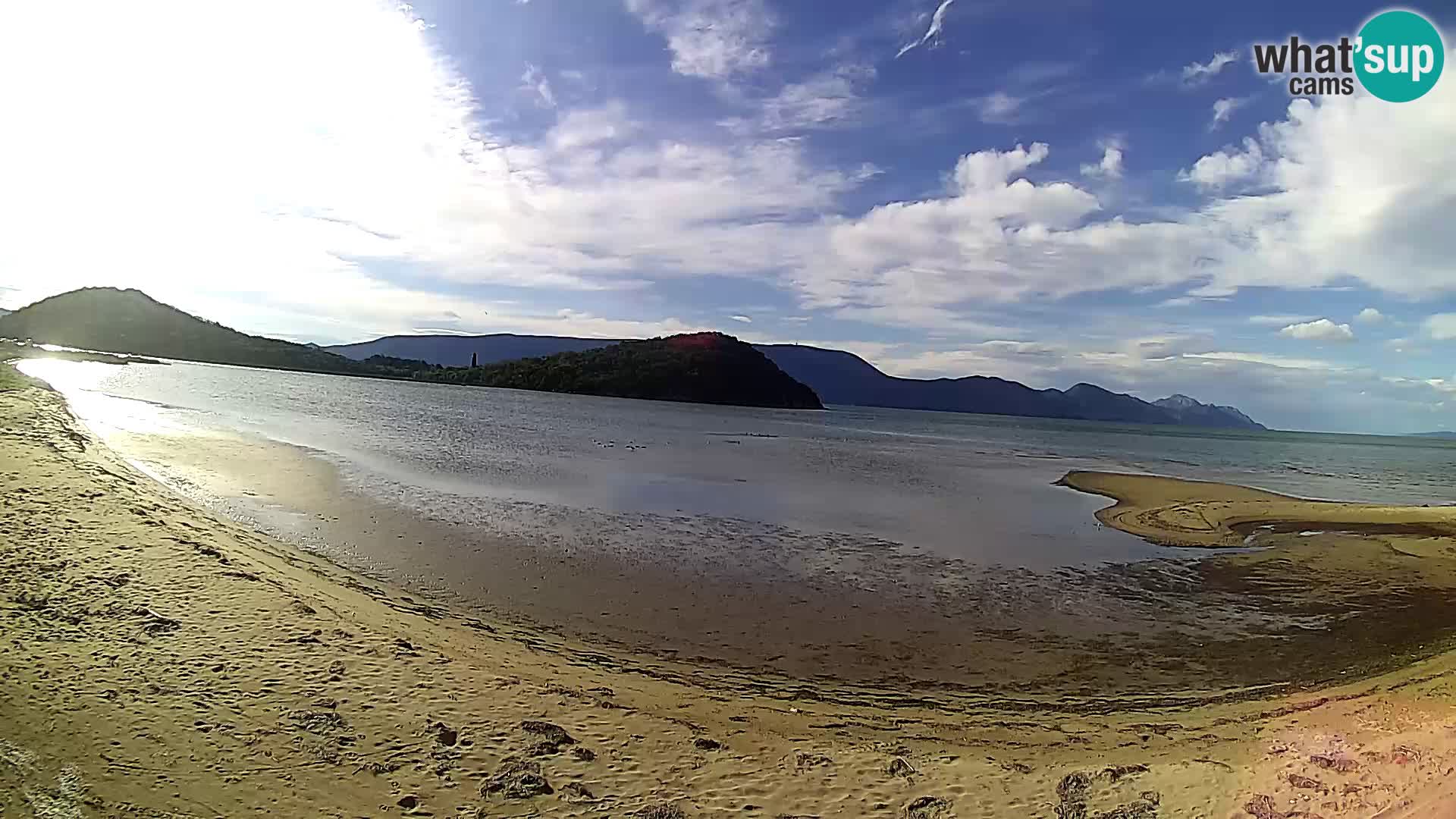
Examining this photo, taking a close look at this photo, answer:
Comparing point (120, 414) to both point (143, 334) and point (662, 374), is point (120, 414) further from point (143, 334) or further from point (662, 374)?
point (143, 334)

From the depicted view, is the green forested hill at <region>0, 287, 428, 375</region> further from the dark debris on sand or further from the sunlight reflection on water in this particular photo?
the dark debris on sand

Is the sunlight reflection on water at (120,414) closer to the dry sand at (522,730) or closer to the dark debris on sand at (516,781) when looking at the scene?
the dry sand at (522,730)

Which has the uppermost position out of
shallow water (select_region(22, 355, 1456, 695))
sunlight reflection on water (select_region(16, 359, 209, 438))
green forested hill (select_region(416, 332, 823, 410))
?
green forested hill (select_region(416, 332, 823, 410))

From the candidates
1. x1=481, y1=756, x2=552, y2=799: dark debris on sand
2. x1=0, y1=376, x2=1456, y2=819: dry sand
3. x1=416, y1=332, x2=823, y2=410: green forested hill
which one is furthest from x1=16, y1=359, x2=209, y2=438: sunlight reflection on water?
x1=416, y1=332, x2=823, y2=410: green forested hill

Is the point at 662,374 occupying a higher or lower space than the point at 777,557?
higher

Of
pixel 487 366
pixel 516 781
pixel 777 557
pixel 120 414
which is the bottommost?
pixel 777 557

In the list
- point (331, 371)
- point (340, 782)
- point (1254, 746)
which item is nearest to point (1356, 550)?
point (1254, 746)

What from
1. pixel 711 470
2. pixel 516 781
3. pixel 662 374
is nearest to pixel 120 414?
pixel 711 470
